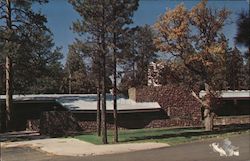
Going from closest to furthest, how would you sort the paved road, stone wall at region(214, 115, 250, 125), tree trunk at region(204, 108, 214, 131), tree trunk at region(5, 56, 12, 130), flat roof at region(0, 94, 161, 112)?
the paved road < tree trunk at region(204, 108, 214, 131) < tree trunk at region(5, 56, 12, 130) < flat roof at region(0, 94, 161, 112) < stone wall at region(214, 115, 250, 125)

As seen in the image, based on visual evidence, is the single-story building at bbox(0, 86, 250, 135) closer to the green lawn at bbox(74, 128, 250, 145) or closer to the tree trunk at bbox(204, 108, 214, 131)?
the tree trunk at bbox(204, 108, 214, 131)

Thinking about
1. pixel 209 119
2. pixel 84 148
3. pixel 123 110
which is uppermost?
pixel 123 110

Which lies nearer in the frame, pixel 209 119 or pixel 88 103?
pixel 209 119

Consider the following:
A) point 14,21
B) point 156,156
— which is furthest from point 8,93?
point 156,156

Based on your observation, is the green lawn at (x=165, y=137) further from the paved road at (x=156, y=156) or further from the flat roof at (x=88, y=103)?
the flat roof at (x=88, y=103)

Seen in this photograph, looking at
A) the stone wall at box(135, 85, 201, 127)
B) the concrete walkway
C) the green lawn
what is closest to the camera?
the concrete walkway

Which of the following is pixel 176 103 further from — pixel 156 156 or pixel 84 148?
Answer: pixel 156 156

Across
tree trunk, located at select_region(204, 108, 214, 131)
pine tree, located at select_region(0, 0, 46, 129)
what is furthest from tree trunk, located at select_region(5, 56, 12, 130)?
tree trunk, located at select_region(204, 108, 214, 131)

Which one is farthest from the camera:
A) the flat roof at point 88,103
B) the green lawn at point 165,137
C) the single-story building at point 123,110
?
the flat roof at point 88,103

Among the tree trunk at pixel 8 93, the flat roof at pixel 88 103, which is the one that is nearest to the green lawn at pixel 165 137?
the flat roof at pixel 88 103

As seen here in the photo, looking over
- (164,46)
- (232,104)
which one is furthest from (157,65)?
(232,104)

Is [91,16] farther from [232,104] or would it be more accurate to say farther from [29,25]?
[232,104]

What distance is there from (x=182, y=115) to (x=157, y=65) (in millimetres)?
12080

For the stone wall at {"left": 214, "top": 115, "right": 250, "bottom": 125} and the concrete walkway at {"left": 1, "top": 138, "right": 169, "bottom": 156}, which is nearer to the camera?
the concrete walkway at {"left": 1, "top": 138, "right": 169, "bottom": 156}
